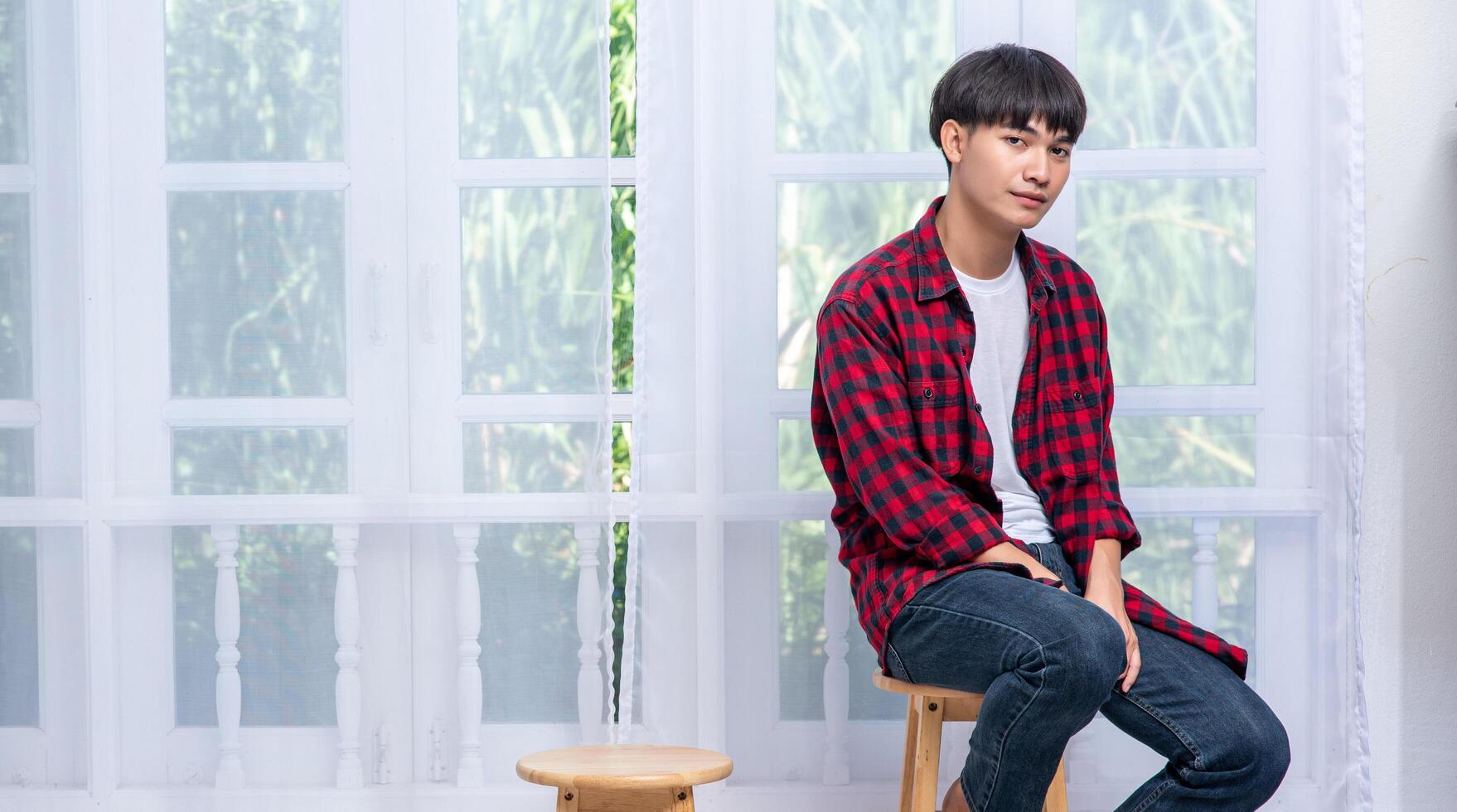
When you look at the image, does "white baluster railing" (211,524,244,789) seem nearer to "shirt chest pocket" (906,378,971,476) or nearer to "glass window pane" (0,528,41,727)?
"glass window pane" (0,528,41,727)

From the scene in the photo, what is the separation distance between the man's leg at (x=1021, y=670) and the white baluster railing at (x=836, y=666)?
0.55 meters

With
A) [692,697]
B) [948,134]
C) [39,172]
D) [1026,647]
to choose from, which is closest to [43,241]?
[39,172]

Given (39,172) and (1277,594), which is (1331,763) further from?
(39,172)

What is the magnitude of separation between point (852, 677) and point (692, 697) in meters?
0.27

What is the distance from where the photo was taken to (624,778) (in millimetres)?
1436

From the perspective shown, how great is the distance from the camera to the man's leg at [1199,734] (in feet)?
4.50

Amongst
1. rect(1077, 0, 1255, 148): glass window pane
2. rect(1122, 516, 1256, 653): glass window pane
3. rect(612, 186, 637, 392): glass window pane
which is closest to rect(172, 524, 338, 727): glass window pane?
rect(612, 186, 637, 392): glass window pane

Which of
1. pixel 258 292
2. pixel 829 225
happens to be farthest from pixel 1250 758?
pixel 258 292

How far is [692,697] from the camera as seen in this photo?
196 centimetres

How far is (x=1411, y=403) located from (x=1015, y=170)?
945mm

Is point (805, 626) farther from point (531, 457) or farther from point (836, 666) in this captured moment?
point (531, 457)

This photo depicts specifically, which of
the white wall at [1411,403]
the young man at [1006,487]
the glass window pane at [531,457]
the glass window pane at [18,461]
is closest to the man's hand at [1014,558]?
the young man at [1006,487]

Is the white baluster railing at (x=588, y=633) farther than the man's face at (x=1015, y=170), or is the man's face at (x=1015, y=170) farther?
the white baluster railing at (x=588, y=633)

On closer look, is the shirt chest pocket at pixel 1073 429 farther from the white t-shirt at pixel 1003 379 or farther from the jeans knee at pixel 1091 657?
the jeans knee at pixel 1091 657
